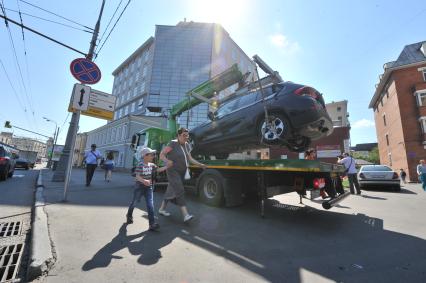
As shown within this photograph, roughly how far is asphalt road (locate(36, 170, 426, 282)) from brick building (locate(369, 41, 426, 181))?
2221 cm

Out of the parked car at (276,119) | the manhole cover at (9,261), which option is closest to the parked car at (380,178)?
the parked car at (276,119)

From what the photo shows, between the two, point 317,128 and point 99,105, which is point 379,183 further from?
point 99,105

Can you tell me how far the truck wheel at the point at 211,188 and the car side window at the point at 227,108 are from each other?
1830 mm

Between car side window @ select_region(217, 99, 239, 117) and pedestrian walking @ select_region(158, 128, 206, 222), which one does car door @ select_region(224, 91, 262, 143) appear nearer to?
car side window @ select_region(217, 99, 239, 117)

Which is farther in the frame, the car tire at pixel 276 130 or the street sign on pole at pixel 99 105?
the street sign on pole at pixel 99 105

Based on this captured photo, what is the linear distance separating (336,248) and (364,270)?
65 cm

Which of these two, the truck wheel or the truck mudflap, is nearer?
the truck mudflap

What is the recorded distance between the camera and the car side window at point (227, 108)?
239 inches

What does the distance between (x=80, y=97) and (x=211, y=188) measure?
160 inches

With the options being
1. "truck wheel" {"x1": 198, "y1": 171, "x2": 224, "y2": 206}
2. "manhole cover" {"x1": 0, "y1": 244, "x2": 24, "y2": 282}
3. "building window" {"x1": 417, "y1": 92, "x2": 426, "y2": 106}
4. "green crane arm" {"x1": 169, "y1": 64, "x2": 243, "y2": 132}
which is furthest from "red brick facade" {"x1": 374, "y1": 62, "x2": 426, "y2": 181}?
"manhole cover" {"x1": 0, "y1": 244, "x2": 24, "y2": 282}

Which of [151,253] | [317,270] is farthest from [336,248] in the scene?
[151,253]

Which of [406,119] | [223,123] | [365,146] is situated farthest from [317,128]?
[365,146]

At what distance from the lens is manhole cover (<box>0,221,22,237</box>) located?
10.5 feet

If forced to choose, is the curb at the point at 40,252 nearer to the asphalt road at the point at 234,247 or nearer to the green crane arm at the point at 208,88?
the asphalt road at the point at 234,247
